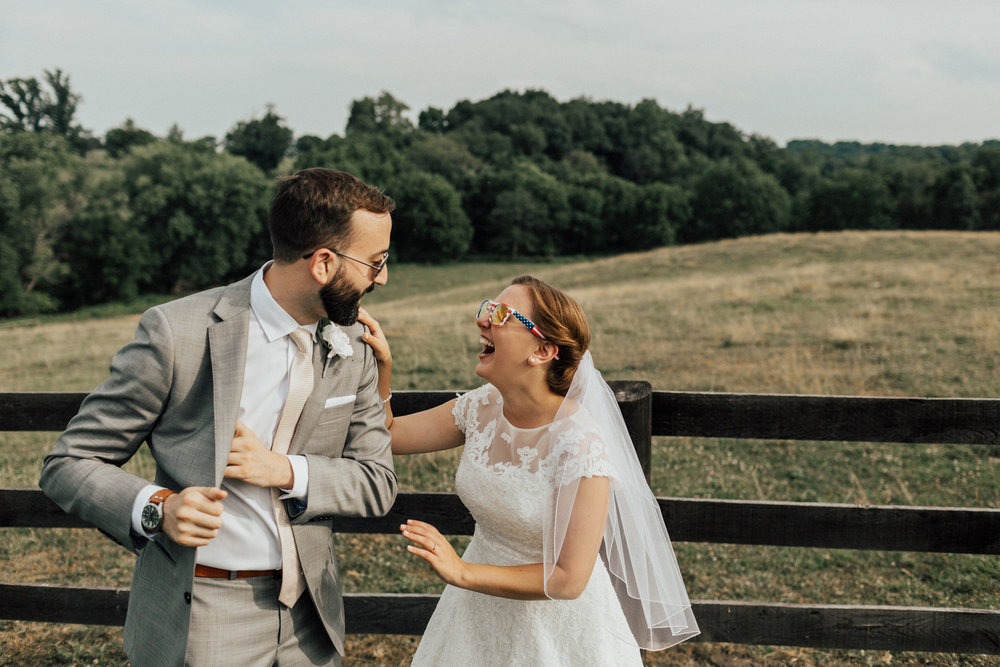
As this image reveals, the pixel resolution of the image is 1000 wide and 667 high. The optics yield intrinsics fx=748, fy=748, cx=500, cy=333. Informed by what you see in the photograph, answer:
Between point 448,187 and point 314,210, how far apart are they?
86.6 meters

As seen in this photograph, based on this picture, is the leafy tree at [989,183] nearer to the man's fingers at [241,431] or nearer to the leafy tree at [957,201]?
the leafy tree at [957,201]

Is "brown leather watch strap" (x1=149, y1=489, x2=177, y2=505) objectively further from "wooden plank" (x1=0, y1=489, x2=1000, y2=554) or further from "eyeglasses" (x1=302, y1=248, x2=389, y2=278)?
"wooden plank" (x1=0, y1=489, x2=1000, y2=554)

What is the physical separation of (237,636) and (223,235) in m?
71.5

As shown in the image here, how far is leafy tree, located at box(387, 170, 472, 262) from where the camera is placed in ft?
269

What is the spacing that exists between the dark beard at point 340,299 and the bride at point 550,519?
0.37m

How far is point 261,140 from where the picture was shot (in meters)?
108

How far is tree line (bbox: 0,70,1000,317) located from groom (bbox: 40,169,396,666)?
60744mm

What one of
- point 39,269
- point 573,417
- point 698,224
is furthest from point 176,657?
point 698,224

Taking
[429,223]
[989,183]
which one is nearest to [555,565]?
[429,223]

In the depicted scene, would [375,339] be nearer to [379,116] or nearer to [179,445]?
[179,445]

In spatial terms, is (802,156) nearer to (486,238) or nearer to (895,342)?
(486,238)

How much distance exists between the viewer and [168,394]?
2354 millimetres

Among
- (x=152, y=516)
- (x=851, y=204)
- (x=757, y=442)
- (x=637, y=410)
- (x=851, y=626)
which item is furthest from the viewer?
(x=851, y=204)

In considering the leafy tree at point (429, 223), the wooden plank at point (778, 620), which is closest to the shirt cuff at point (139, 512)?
the wooden plank at point (778, 620)
